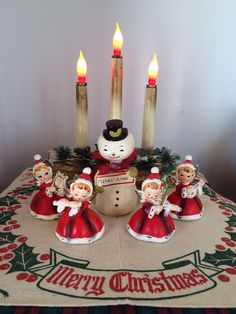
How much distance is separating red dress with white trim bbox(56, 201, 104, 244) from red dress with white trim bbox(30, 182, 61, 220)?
2.9 inches

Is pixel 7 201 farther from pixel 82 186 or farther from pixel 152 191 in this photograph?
pixel 152 191

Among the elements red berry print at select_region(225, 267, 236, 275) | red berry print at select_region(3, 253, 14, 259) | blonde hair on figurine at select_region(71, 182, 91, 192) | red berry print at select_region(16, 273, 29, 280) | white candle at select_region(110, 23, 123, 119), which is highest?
white candle at select_region(110, 23, 123, 119)

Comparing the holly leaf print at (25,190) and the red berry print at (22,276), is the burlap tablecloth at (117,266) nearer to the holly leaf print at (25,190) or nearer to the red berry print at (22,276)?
the red berry print at (22,276)

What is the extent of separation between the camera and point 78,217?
1.92ft

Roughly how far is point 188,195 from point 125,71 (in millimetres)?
543

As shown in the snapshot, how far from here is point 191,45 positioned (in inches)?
39.6

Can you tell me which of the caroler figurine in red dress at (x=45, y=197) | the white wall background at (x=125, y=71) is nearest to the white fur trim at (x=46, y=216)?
the caroler figurine in red dress at (x=45, y=197)

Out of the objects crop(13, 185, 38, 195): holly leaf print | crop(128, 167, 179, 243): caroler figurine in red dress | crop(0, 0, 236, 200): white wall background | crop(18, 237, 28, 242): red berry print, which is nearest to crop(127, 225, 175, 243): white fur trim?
crop(128, 167, 179, 243): caroler figurine in red dress

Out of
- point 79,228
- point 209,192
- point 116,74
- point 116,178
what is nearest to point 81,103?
point 116,74

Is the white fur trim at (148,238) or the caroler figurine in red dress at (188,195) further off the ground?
Result: the caroler figurine in red dress at (188,195)

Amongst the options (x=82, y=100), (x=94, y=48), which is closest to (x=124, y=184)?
(x=82, y=100)

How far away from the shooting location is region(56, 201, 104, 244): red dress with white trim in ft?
1.90

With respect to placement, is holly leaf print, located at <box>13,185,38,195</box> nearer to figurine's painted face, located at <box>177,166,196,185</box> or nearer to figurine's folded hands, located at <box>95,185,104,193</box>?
figurine's folded hands, located at <box>95,185,104,193</box>

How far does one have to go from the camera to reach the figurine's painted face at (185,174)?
671mm
